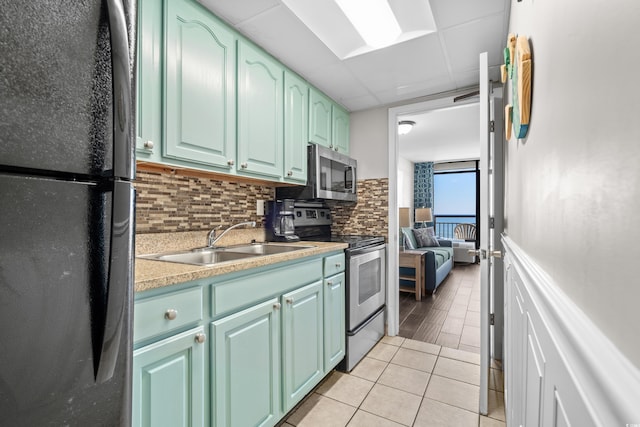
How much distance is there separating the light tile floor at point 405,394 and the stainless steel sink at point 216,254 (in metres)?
0.95

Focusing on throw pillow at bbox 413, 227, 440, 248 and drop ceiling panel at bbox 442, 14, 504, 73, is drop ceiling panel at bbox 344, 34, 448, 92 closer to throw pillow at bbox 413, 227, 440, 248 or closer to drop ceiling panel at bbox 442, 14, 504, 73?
drop ceiling panel at bbox 442, 14, 504, 73

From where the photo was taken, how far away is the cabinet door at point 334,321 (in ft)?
6.28

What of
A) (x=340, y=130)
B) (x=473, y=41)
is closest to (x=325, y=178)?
(x=340, y=130)

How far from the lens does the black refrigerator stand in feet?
1.59

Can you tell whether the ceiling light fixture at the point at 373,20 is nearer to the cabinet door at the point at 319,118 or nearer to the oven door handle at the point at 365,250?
the cabinet door at the point at 319,118

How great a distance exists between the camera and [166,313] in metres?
0.98

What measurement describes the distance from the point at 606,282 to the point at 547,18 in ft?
2.10

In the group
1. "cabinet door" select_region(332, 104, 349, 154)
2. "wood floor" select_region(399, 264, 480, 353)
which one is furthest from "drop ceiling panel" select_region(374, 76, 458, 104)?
"wood floor" select_region(399, 264, 480, 353)

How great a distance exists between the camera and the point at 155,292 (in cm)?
96

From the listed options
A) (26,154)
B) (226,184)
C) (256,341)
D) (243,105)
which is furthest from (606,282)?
(226,184)

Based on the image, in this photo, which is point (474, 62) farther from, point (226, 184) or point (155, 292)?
point (155, 292)

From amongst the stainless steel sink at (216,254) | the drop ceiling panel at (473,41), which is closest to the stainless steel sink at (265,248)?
the stainless steel sink at (216,254)

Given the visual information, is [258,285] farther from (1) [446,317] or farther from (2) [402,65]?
(1) [446,317]

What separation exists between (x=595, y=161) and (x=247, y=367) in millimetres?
1383
